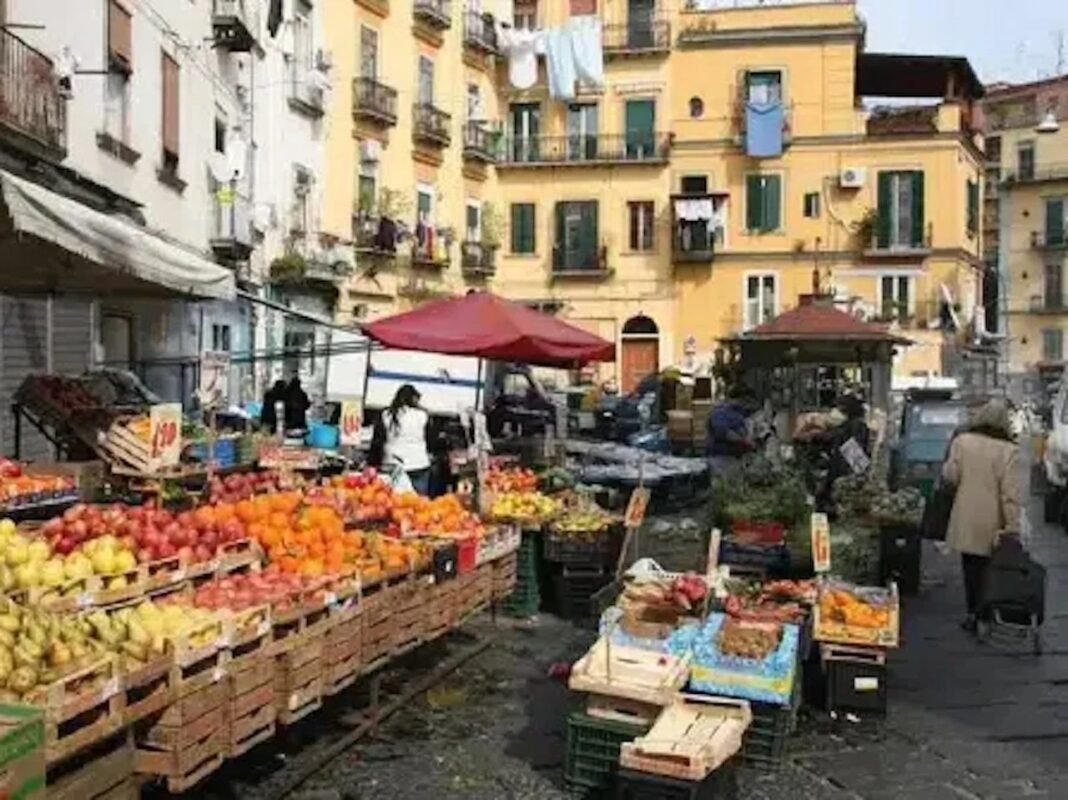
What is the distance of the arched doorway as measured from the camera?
43031 millimetres

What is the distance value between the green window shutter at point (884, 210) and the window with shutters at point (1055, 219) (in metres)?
22.8

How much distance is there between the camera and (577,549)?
34.1 feet

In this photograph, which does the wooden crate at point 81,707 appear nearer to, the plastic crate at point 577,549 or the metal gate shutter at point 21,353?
the plastic crate at point 577,549

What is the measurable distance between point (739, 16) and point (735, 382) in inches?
694

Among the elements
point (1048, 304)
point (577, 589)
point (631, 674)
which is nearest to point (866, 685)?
point (631, 674)

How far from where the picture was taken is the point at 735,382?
29.0m

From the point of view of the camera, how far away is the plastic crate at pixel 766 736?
660cm

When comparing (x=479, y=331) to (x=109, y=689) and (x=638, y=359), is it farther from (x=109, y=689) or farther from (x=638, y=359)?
(x=638, y=359)

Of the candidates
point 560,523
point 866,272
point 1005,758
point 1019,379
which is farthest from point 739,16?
point 1005,758

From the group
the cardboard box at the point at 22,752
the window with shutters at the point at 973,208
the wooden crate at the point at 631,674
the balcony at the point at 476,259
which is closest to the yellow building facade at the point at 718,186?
the window with shutters at the point at 973,208

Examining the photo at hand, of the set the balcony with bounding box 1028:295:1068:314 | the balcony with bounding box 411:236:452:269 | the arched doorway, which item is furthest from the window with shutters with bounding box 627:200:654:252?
the balcony with bounding box 1028:295:1068:314

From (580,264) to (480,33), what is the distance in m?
7.78

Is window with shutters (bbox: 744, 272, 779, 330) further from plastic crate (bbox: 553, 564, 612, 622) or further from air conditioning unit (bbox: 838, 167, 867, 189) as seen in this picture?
plastic crate (bbox: 553, 564, 612, 622)

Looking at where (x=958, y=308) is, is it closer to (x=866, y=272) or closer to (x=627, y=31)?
(x=866, y=272)
